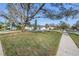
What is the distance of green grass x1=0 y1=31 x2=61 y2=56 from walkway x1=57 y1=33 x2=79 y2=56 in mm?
48

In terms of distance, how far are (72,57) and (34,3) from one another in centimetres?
A: 61

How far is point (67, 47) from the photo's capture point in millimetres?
2045

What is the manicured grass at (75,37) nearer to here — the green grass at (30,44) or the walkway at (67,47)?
the walkway at (67,47)

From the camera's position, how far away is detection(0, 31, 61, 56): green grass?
2055mm

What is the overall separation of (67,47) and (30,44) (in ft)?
1.14

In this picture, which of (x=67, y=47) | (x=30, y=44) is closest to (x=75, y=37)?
(x=67, y=47)

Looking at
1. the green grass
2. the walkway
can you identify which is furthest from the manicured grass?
the green grass

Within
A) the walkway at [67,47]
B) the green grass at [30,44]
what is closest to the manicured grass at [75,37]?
the walkway at [67,47]

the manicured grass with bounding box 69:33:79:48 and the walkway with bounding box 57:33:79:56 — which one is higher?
the manicured grass with bounding box 69:33:79:48

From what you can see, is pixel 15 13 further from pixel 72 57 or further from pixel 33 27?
pixel 72 57

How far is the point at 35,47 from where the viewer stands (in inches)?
81.3

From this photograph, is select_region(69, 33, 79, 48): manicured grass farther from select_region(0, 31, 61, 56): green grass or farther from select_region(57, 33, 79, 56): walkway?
select_region(0, 31, 61, 56): green grass

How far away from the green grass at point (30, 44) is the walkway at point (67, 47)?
5cm

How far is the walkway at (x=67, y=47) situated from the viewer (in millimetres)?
2035
